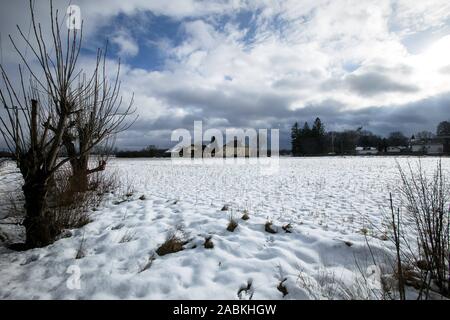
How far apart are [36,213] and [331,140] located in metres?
84.2

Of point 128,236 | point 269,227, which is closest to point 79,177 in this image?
point 128,236

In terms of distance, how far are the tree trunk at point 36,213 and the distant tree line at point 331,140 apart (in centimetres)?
7285

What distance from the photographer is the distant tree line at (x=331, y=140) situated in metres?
73.4

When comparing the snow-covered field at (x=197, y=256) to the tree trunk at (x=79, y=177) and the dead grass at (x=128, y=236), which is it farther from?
the tree trunk at (x=79, y=177)

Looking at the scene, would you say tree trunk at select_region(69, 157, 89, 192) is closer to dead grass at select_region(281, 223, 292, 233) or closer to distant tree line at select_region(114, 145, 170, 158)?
dead grass at select_region(281, 223, 292, 233)

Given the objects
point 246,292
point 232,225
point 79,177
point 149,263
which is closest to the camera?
point 246,292

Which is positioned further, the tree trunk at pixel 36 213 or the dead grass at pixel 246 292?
the tree trunk at pixel 36 213

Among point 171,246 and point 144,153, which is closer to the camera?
point 171,246

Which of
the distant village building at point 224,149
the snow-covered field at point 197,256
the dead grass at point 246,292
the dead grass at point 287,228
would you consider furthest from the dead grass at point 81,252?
the distant village building at point 224,149

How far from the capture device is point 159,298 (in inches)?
101

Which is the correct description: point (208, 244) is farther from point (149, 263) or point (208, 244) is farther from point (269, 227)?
point (269, 227)

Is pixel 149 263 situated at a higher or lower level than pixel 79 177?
lower

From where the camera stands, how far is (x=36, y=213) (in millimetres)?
3533
